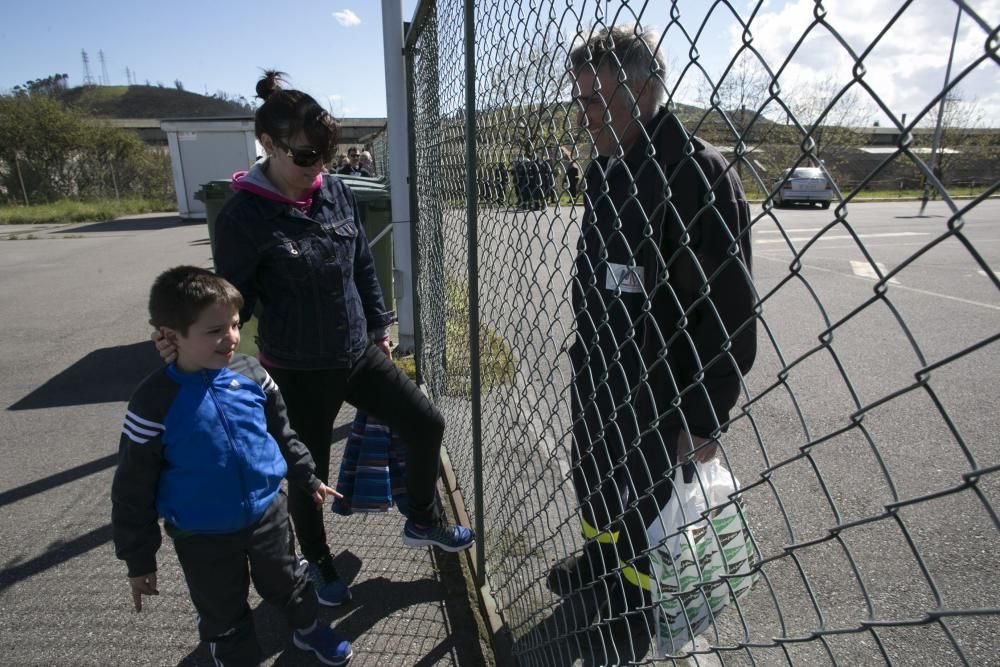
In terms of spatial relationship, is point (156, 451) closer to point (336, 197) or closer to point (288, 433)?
point (288, 433)

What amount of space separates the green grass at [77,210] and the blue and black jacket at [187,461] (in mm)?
24897

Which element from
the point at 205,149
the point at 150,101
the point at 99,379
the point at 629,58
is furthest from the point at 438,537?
the point at 150,101

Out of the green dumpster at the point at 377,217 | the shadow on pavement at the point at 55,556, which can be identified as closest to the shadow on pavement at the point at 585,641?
the shadow on pavement at the point at 55,556

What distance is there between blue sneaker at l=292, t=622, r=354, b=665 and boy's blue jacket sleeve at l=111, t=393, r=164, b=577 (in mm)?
682

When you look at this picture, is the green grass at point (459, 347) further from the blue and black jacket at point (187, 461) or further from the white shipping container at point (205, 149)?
the white shipping container at point (205, 149)

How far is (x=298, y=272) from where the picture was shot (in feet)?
7.23

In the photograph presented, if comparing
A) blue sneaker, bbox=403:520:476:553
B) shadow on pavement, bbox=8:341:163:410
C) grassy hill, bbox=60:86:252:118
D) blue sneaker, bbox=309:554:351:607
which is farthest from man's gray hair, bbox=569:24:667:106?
grassy hill, bbox=60:86:252:118

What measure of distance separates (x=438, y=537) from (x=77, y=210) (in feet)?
85.2

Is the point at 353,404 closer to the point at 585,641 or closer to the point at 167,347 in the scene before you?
the point at 167,347

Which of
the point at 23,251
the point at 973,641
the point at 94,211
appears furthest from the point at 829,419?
the point at 94,211

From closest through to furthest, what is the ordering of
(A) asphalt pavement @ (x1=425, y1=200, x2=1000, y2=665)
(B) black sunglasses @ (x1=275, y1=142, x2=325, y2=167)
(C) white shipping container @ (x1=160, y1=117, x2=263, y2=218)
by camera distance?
1. (A) asphalt pavement @ (x1=425, y1=200, x2=1000, y2=665)
2. (B) black sunglasses @ (x1=275, y1=142, x2=325, y2=167)
3. (C) white shipping container @ (x1=160, y1=117, x2=263, y2=218)

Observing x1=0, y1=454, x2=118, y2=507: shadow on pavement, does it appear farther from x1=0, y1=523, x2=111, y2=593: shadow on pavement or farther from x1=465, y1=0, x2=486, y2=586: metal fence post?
x1=465, y1=0, x2=486, y2=586: metal fence post

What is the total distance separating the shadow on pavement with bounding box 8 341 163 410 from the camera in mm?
4980

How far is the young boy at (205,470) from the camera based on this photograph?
1814mm
